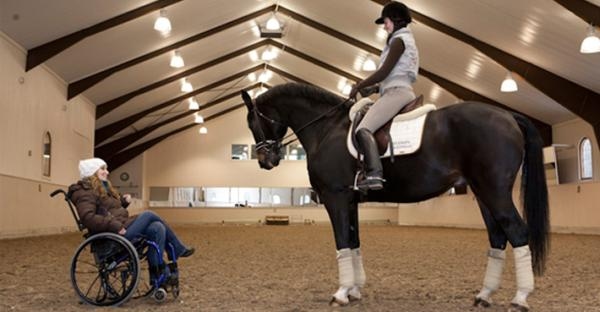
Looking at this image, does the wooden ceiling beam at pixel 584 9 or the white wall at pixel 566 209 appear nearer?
the wooden ceiling beam at pixel 584 9

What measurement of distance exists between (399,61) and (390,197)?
1002 millimetres

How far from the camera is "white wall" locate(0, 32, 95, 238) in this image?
41.4 feet

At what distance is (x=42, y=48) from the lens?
1367cm

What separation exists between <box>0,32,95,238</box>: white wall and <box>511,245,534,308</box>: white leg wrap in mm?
11420

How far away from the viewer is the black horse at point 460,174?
12.2 feet

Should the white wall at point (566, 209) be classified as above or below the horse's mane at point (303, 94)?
below

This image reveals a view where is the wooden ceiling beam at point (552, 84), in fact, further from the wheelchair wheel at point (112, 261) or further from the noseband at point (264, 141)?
the wheelchair wheel at point (112, 261)

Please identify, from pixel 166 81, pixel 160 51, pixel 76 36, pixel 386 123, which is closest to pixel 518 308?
pixel 386 123

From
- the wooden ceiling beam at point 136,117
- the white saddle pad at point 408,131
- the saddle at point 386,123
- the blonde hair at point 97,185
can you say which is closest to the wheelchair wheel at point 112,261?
the blonde hair at point 97,185

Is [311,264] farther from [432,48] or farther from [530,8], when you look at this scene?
[432,48]

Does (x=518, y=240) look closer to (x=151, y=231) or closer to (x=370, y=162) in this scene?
(x=370, y=162)

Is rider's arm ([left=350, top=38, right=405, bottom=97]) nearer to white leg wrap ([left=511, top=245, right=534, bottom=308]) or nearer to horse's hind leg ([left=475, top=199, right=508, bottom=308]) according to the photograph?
horse's hind leg ([left=475, top=199, right=508, bottom=308])

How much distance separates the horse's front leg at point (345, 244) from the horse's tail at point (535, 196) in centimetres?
121

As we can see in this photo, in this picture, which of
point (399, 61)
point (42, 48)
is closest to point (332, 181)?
point (399, 61)
